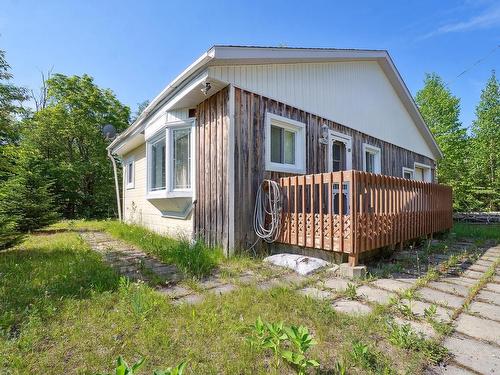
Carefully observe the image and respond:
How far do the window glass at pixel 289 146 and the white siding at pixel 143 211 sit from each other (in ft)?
7.67

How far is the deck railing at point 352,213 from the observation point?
3508mm

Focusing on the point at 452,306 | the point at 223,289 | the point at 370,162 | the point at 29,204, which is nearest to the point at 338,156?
the point at 370,162

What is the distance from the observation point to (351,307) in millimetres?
2469

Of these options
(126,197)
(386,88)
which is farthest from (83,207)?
(386,88)

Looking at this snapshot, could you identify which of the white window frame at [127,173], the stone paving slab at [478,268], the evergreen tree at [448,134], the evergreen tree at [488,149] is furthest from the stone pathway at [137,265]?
the evergreen tree at [488,149]

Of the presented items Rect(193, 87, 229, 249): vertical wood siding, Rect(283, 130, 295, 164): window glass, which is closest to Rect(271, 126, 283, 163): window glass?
Rect(283, 130, 295, 164): window glass

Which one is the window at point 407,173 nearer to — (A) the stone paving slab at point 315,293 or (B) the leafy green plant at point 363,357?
(A) the stone paving slab at point 315,293

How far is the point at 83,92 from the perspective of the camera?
52.0 ft

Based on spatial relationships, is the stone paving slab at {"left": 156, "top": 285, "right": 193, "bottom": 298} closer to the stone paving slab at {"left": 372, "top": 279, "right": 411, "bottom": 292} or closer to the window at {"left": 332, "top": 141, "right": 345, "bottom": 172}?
the stone paving slab at {"left": 372, "top": 279, "right": 411, "bottom": 292}

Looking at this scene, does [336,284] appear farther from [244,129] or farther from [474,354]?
[244,129]

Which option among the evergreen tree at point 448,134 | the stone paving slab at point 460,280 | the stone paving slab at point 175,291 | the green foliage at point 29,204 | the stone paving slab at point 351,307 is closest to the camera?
the stone paving slab at point 351,307

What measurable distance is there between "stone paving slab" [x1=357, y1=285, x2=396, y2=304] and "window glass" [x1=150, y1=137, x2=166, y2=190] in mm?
4536

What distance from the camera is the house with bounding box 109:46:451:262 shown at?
442 cm

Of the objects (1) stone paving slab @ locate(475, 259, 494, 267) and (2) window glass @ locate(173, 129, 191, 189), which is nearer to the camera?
(1) stone paving slab @ locate(475, 259, 494, 267)
